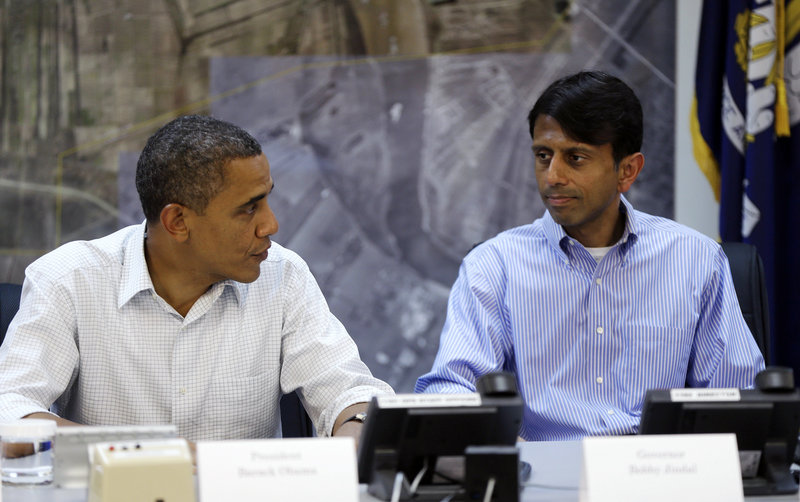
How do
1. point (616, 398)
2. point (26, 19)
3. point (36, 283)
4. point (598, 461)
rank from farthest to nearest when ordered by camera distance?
point (26, 19)
point (616, 398)
point (36, 283)
point (598, 461)

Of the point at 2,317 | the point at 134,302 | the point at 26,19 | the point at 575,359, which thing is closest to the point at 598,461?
the point at 575,359

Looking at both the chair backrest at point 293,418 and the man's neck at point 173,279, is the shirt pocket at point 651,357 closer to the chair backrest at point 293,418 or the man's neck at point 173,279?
the chair backrest at point 293,418

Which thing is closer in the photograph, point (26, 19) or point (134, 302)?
point (134, 302)

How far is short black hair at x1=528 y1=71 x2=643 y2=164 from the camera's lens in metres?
2.24

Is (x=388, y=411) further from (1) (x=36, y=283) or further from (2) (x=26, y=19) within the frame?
(2) (x=26, y=19)

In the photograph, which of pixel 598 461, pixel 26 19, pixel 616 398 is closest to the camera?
pixel 598 461

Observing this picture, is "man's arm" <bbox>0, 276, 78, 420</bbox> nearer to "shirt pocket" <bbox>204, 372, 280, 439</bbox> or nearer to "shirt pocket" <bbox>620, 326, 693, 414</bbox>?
"shirt pocket" <bbox>204, 372, 280, 439</bbox>

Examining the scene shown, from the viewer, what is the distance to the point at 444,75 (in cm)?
336

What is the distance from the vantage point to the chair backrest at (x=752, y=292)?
236cm

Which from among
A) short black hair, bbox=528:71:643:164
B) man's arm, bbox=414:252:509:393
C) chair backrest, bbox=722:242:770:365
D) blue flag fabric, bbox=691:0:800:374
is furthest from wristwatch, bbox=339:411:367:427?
blue flag fabric, bbox=691:0:800:374

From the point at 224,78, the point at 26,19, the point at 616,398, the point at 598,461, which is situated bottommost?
the point at 616,398

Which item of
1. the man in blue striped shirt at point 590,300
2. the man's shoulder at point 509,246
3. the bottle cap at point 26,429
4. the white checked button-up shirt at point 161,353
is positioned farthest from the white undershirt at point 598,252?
the bottle cap at point 26,429

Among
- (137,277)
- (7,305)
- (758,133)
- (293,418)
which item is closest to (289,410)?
(293,418)

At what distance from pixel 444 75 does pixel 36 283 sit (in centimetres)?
182
